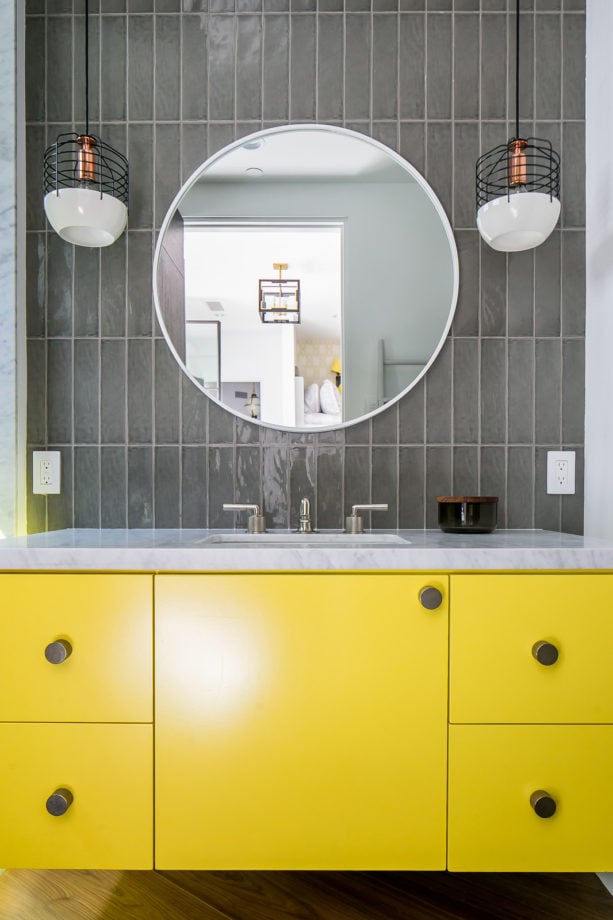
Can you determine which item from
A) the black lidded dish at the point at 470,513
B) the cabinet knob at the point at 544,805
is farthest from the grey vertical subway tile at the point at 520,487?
the cabinet knob at the point at 544,805

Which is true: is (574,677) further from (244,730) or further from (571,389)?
(571,389)

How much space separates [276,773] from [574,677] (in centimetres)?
59

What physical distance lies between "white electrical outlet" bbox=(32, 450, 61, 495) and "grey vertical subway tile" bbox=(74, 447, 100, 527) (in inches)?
2.0

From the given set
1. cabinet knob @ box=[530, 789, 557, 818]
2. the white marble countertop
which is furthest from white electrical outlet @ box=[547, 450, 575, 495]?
cabinet knob @ box=[530, 789, 557, 818]

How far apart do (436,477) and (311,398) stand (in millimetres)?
414

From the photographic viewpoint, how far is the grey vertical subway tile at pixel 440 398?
1617 mm

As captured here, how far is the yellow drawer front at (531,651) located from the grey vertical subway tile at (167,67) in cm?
150

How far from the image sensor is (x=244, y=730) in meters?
1.08

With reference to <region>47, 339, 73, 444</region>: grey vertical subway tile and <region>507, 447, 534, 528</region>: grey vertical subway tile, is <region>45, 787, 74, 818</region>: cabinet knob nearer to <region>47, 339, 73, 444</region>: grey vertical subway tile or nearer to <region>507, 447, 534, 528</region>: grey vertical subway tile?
<region>47, 339, 73, 444</region>: grey vertical subway tile

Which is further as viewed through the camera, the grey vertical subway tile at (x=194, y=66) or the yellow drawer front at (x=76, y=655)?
the grey vertical subway tile at (x=194, y=66)

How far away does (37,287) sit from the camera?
1639 millimetres

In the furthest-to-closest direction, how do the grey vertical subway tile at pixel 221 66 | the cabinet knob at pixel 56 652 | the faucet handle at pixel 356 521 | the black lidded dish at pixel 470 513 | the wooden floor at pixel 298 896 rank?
1. the grey vertical subway tile at pixel 221 66
2. the faucet handle at pixel 356 521
3. the black lidded dish at pixel 470 513
4. the wooden floor at pixel 298 896
5. the cabinet knob at pixel 56 652

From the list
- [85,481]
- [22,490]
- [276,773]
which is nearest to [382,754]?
[276,773]

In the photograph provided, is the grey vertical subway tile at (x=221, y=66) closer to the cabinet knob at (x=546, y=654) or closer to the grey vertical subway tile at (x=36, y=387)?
the grey vertical subway tile at (x=36, y=387)
